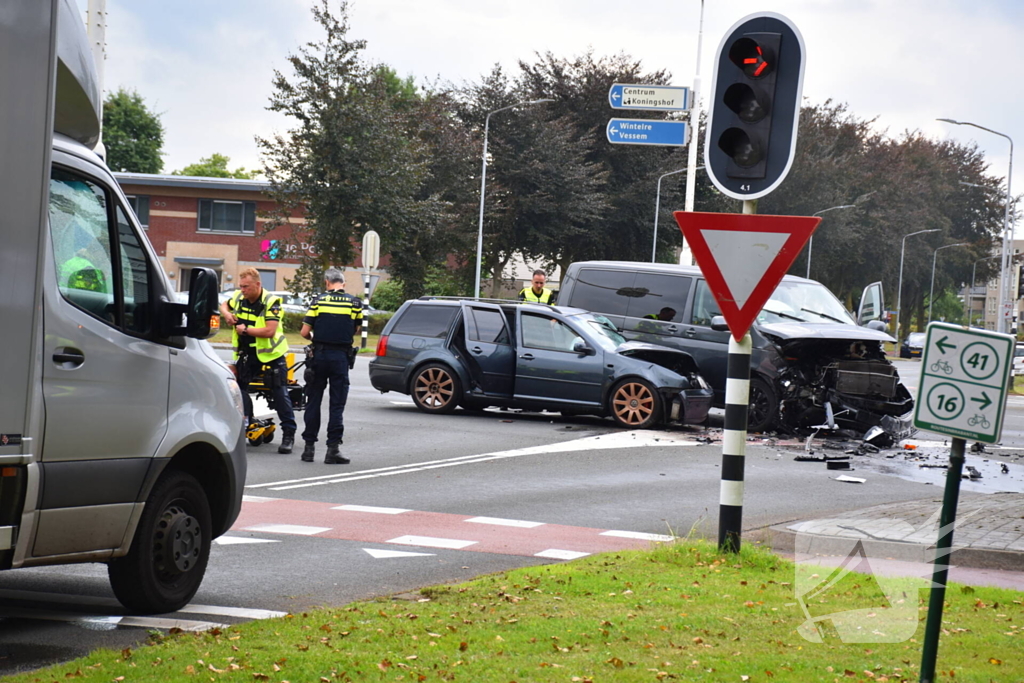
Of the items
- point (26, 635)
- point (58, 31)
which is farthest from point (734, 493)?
point (58, 31)

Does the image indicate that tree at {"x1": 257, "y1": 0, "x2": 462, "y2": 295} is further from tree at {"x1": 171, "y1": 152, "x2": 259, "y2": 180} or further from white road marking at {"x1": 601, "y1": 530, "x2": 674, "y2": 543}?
tree at {"x1": 171, "y1": 152, "x2": 259, "y2": 180}

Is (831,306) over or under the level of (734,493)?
over

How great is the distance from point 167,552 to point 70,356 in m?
1.30

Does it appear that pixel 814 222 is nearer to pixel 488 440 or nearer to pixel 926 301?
pixel 488 440

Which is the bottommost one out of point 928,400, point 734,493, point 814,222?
point 734,493

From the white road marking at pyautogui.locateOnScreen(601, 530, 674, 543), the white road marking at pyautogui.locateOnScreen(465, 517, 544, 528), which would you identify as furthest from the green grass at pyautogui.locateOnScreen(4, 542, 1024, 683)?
the white road marking at pyautogui.locateOnScreen(465, 517, 544, 528)

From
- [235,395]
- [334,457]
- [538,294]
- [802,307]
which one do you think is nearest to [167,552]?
[235,395]

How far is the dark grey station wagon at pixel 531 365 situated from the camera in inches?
638

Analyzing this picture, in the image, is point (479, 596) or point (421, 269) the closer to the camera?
point (479, 596)

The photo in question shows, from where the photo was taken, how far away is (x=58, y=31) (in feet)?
15.3

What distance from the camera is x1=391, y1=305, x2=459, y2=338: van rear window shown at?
17547 millimetres

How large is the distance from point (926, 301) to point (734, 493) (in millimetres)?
77823

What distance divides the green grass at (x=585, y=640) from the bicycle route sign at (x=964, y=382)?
1.13 m

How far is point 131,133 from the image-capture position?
259 feet
